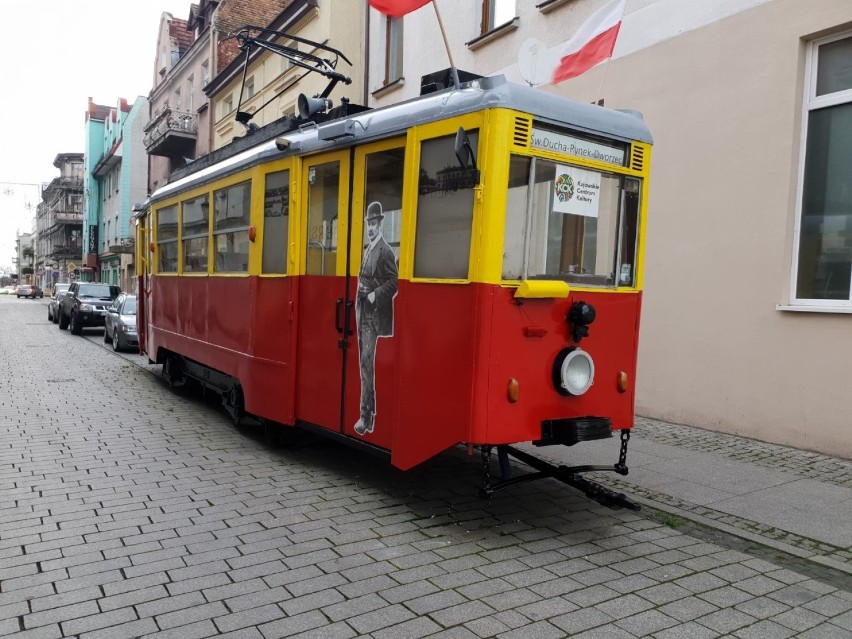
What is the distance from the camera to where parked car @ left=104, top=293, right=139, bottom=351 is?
1639cm

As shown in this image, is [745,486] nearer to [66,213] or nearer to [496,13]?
[496,13]

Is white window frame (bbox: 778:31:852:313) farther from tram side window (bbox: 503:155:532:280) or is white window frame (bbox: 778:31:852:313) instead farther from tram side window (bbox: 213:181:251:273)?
tram side window (bbox: 213:181:251:273)

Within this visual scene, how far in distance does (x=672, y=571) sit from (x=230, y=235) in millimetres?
5479

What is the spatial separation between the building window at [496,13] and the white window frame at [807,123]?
5503 millimetres

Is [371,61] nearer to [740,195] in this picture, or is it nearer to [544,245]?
[740,195]

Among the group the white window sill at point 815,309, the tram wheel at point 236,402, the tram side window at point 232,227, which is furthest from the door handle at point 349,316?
the white window sill at point 815,309

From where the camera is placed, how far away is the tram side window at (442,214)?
452cm

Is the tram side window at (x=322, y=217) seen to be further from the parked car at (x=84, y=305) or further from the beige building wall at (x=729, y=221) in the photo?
the parked car at (x=84, y=305)

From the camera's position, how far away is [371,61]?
16406 millimetres

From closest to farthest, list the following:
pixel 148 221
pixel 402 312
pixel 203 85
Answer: pixel 402 312 < pixel 148 221 < pixel 203 85

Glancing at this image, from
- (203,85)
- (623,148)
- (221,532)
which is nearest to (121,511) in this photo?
(221,532)

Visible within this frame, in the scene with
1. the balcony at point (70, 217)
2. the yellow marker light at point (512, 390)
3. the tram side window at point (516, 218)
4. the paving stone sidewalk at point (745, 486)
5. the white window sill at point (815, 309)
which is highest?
the balcony at point (70, 217)

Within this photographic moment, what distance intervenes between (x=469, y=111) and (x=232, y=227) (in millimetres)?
3801

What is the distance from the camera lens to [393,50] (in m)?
15.8
